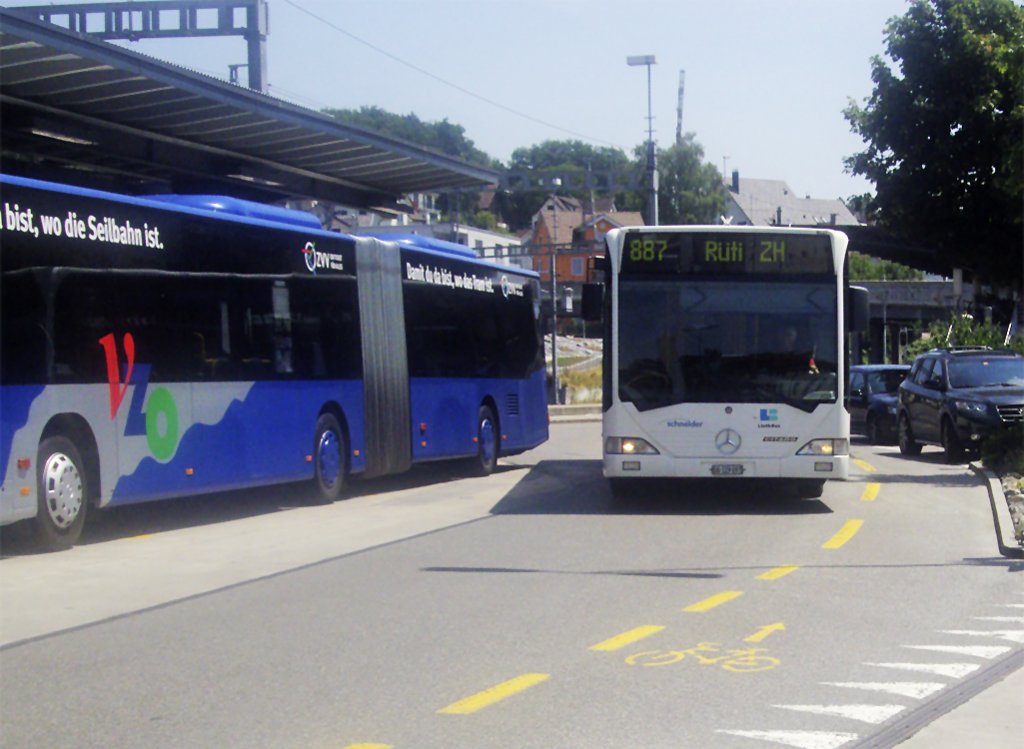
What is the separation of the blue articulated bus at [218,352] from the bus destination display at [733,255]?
4.25m

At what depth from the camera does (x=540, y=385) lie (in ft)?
83.9

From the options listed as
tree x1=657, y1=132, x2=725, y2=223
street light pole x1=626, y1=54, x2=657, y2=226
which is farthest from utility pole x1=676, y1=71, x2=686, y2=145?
street light pole x1=626, y1=54, x2=657, y2=226

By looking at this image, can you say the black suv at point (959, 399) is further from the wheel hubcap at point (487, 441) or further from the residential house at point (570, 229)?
the residential house at point (570, 229)

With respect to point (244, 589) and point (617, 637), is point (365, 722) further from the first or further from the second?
point (244, 589)

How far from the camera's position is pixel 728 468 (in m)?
15.7

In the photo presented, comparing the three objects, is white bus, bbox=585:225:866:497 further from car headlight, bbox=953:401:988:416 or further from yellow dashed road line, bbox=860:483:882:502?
car headlight, bbox=953:401:988:416

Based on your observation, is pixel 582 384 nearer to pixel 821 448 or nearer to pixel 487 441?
pixel 487 441

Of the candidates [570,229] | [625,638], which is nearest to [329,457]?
[625,638]

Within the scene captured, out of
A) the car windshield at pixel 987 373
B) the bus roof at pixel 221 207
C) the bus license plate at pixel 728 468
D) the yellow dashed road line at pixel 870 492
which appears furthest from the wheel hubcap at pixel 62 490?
the car windshield at pixel 987 373

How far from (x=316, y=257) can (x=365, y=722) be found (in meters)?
11.8

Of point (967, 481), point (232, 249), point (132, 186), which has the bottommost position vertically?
point (967, 481)

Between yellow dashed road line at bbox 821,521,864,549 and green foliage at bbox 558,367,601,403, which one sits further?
green foliage at bbox 558,367,601,403

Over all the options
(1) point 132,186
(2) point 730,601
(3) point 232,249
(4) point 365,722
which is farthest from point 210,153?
(4) point 365,722

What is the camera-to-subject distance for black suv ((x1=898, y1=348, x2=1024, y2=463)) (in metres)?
24.2
